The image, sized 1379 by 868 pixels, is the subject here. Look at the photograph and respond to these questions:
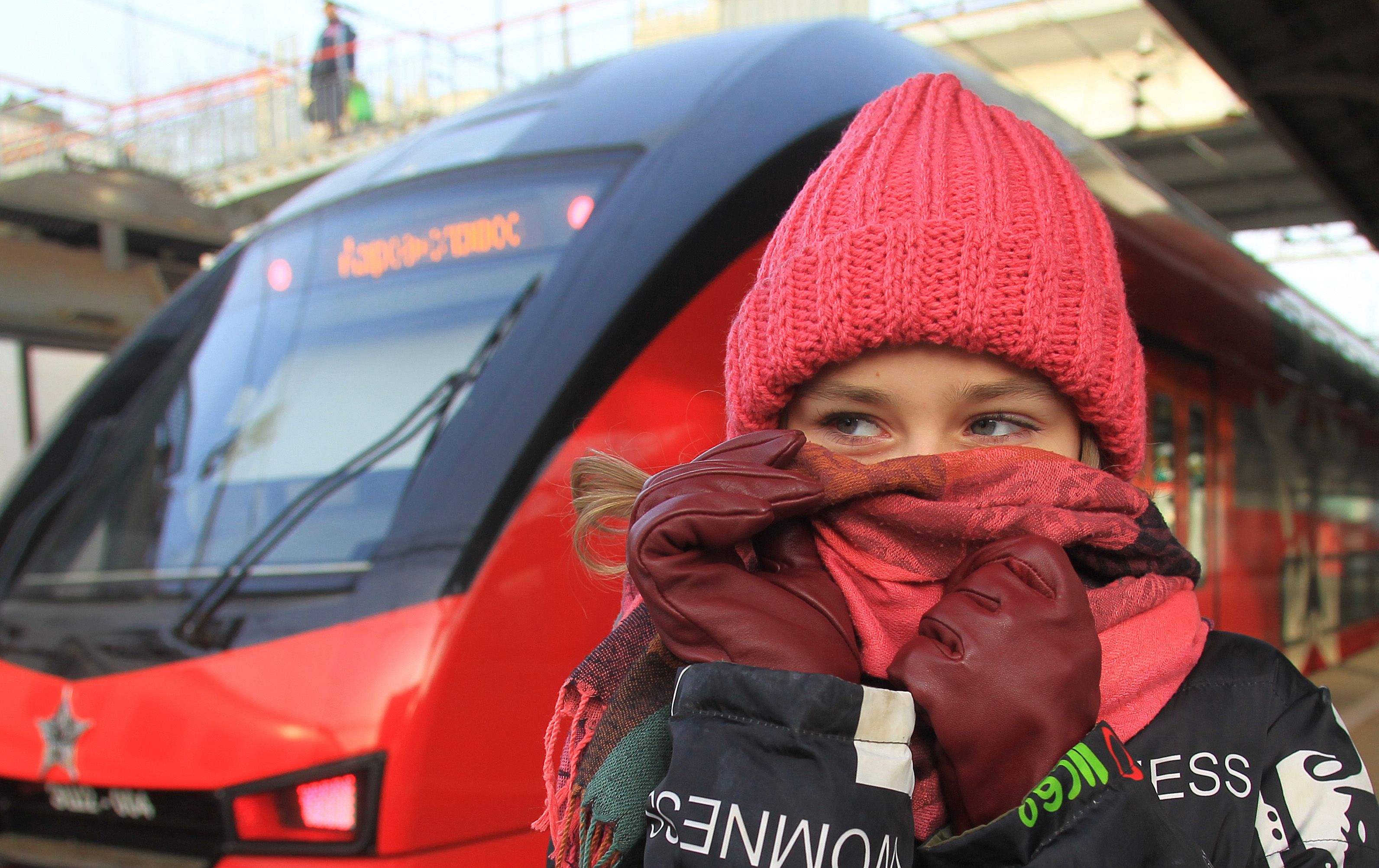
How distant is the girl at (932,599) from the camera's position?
86cm

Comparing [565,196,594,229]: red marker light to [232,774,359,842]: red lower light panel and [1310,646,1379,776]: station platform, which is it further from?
[1310,646,1379,776]: station platform

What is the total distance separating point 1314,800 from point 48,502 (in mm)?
3463

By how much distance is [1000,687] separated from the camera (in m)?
0.90

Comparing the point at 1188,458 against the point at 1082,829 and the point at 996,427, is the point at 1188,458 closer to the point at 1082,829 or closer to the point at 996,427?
the point at 996,427

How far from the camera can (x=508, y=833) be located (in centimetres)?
211

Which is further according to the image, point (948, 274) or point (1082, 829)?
point (948, 274)

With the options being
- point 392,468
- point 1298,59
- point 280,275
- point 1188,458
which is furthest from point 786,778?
point 1298,59

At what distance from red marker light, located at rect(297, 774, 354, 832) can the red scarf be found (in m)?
1.32

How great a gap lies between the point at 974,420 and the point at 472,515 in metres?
1.27

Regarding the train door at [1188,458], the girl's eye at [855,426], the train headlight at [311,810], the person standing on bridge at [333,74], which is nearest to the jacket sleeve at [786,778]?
the girl's eye at [855,426]

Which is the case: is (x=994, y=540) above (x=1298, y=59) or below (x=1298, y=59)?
below

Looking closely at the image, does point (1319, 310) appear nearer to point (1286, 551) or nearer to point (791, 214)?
point (1286, 551)

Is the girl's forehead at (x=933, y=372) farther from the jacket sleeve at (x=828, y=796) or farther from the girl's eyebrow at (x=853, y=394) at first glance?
the jacket sleeve at (x=828, y=796)

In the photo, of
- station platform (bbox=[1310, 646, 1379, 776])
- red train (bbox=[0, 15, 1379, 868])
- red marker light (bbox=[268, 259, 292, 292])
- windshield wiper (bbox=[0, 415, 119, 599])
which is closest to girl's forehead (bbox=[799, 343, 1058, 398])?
red train (bbox=[0, 15, 1379, 868])
